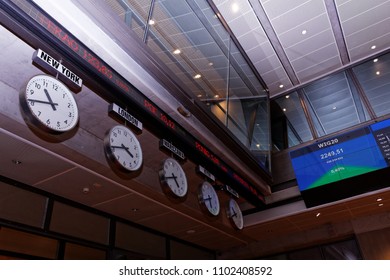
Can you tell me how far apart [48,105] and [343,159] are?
205 inches

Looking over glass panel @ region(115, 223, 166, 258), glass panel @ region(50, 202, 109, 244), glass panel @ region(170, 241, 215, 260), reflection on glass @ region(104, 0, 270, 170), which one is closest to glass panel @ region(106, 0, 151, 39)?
reflection on glass @ region(104, 0, 270, 170)

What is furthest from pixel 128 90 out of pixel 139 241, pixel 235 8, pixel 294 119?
pixel 294 119

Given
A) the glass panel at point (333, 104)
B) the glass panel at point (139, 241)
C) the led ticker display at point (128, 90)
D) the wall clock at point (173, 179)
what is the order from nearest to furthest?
the led ticker display at point (128, 90) < the wall clock at point (173, 179) < the glass panel at point (139, 241) < the glass panel at point (333, 104)

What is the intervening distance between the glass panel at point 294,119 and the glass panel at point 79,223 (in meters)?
4.63

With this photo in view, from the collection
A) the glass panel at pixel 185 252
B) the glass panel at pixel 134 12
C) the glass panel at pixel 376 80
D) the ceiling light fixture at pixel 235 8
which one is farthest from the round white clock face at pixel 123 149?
the glass panel at pixel 376 80

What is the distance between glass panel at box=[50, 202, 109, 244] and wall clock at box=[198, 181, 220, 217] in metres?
1.84

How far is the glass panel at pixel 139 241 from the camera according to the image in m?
5.38

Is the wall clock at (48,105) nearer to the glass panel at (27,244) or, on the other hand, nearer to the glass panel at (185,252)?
the glass panel at (27,244)

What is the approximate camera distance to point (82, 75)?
3148 mm

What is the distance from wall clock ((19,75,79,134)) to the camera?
2.48 meters

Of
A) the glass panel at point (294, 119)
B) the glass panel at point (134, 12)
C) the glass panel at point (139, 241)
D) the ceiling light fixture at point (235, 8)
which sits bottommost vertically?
the glass panel at point (139, 241)

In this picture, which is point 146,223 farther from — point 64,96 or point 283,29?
point 283,29

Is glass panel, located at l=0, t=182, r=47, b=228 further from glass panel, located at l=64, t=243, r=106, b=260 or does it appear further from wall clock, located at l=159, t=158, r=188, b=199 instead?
wall clock, located at l=159, t=158, r=188, b=199
